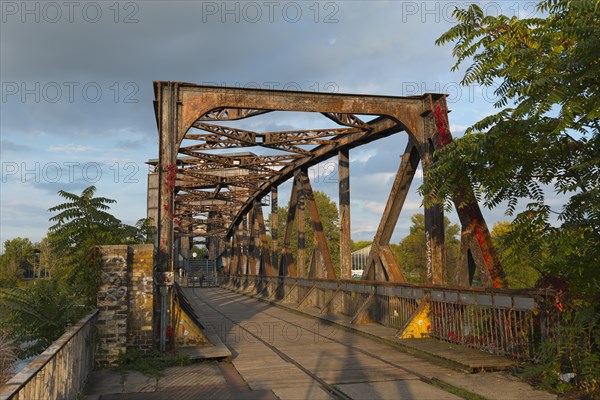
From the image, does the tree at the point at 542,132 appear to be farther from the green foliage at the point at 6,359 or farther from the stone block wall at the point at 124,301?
the green foliage at the point at 6,359

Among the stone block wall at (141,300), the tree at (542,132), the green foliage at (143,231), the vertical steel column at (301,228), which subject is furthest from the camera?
the vertical steel column at (301,228)

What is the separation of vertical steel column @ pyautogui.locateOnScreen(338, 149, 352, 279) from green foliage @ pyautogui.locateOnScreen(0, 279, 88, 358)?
30.4ft

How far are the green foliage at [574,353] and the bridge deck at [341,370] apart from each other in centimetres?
31

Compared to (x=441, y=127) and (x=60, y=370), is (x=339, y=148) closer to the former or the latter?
(x=441, y=127)

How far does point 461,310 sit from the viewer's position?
9.98 meters

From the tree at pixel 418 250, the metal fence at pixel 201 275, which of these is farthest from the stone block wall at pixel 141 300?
the tree at pixel 418 250

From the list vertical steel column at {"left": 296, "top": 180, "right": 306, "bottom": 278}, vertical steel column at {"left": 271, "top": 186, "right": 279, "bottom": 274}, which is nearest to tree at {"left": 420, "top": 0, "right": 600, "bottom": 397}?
vertical steel column at {"left": 296, "top": 180, "right": 306, "bottom": 278}

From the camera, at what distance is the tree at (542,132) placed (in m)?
6.27

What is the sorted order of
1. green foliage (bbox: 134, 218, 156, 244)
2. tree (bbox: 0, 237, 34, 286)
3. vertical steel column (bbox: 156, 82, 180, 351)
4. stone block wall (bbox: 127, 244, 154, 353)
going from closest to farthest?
1. stone block wall (bbox: 127, 244, 154, 353)
2. vertical steel column (bbox: 156, 82, 180, 351)
3. green foliage (bbox: 134, 218, 156, 244)
4. tree (bbox: 0, 237, 34, 286)

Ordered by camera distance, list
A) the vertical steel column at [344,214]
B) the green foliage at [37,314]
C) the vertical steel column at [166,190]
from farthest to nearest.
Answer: the vertical steel column at [344,214] < the vertical steel column at [166,190] < the green foliage at [37,314]

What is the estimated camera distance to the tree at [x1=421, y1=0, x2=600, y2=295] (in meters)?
6.27

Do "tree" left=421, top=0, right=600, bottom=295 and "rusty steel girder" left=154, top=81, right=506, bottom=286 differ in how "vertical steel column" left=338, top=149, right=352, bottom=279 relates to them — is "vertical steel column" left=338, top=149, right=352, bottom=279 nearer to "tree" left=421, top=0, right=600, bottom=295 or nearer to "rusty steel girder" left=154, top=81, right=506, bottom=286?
"rusty steel girder" left=154, top=81, right=506, bottom=286

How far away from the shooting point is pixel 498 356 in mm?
8719

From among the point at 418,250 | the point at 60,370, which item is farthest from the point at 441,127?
the point at 418,250
